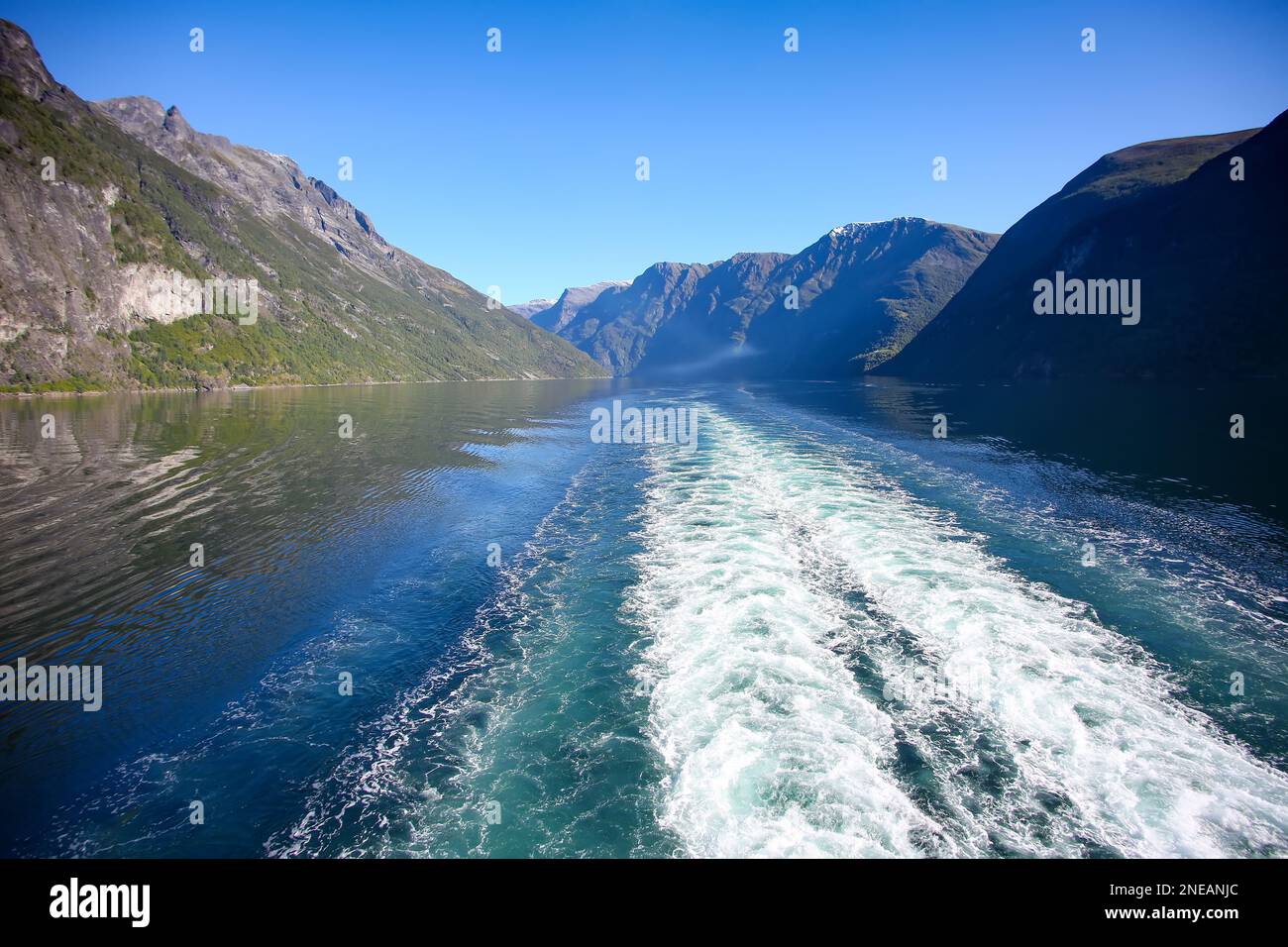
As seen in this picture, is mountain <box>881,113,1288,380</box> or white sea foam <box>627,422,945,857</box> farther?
mountain <box>881,113,1288,380</box>

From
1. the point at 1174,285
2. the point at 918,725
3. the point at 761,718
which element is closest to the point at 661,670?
the point at 761,718

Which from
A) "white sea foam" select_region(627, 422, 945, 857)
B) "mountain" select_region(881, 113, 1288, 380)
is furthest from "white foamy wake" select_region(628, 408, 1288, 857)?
"mountain" select_region(881, 113, 1288, 380)

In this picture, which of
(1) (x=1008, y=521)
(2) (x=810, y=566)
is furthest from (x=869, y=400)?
(2) (x=810, y=566)

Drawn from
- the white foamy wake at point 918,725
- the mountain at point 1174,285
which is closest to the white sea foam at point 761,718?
the white foamy wake at point 918,725

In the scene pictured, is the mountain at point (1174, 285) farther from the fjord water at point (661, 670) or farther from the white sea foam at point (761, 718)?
the white sea foam at point (761, 718)

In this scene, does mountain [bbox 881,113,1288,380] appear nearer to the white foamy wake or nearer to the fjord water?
the fjord water

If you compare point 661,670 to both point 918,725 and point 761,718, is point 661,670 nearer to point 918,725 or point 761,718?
point 761,718
